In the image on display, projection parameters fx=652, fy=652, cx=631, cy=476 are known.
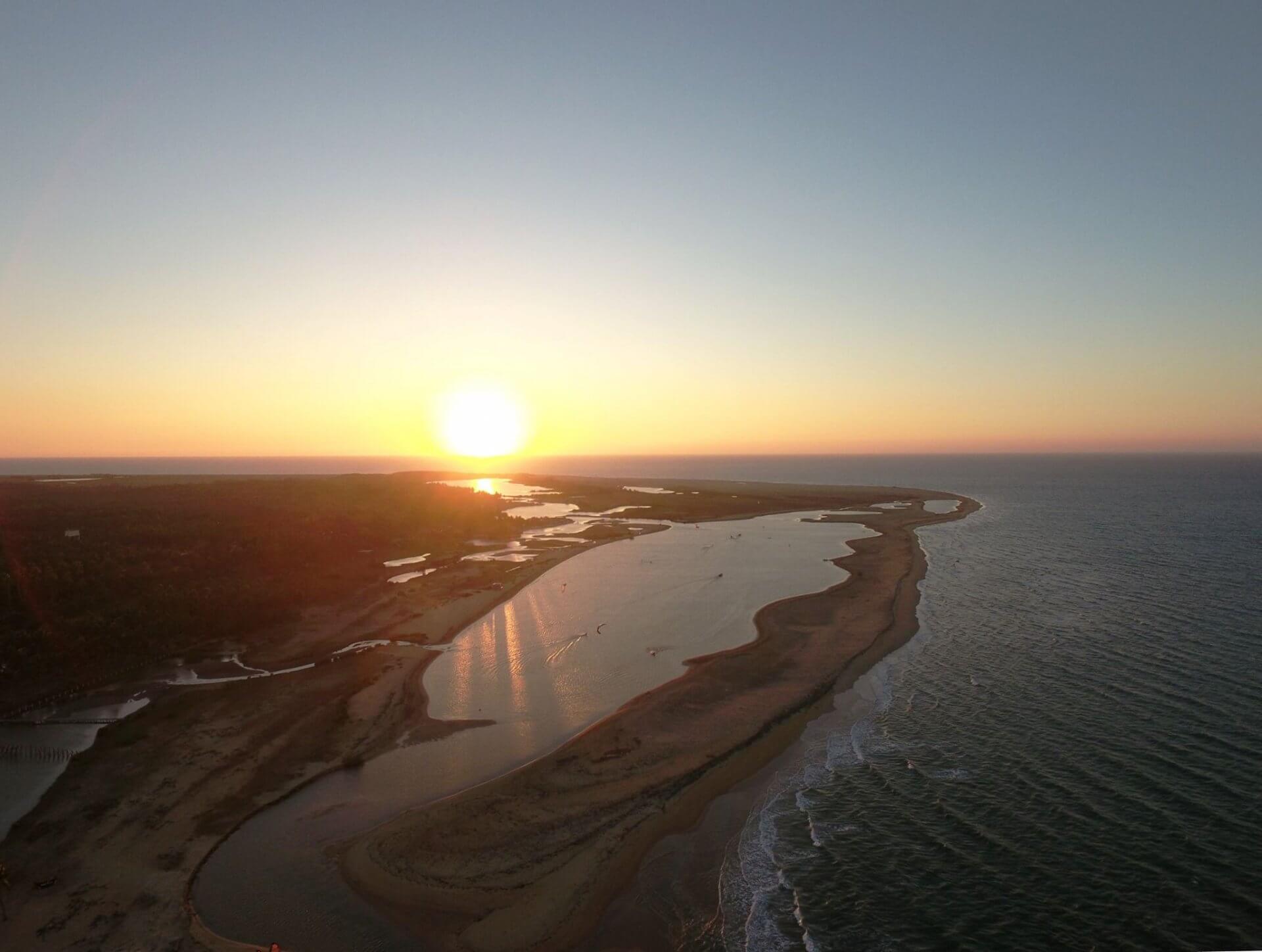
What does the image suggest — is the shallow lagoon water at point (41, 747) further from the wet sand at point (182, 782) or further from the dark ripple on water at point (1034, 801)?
the dark ripple on water at point (1034, 801)

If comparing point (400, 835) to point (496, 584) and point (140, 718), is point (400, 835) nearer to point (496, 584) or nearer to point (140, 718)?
point (140, 718)

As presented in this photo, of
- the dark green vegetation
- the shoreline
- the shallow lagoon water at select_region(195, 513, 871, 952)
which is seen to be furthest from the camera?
the dark green vegetation

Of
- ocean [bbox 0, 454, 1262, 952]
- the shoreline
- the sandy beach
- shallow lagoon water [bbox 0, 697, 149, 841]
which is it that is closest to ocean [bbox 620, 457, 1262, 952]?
ocean [bbox 0, 454, 1262, 952]

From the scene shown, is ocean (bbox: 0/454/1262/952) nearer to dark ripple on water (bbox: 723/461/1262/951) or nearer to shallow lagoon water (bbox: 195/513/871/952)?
dark ripple on water (bbox: 723/461/1262/951)

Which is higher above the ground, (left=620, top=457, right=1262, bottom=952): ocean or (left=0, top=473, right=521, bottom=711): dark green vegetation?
(left=0, top=473, right=521, bottom=711): dark green vegetation

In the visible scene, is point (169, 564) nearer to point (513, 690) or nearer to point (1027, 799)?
point (513, 690)

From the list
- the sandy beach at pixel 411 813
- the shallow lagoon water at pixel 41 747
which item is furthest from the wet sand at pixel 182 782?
the shallow lagoon water at pixel 41 747
